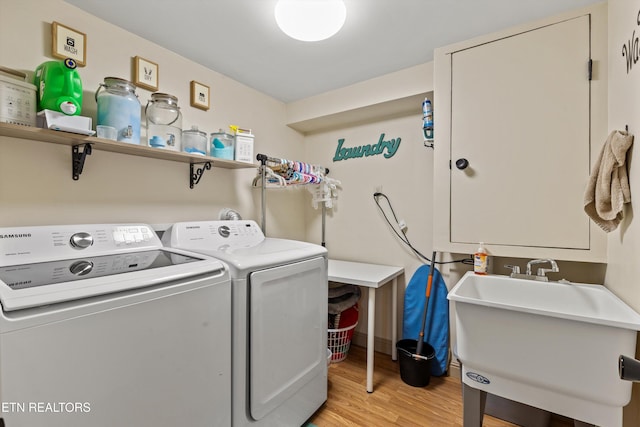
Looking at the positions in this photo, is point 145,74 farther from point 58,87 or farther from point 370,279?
point 370,279

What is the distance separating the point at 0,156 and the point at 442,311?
2.73 meters

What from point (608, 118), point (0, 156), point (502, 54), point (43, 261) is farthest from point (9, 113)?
point (608, 118)

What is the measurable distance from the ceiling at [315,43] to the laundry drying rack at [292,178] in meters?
0.71

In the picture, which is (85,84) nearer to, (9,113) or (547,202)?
(9,113)

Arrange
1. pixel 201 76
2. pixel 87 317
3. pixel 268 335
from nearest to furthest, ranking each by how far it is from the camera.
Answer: pixel 87 317 → pixel 268 335 → pixel 201 76

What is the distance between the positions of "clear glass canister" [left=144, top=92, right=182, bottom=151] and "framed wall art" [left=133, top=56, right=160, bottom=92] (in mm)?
107

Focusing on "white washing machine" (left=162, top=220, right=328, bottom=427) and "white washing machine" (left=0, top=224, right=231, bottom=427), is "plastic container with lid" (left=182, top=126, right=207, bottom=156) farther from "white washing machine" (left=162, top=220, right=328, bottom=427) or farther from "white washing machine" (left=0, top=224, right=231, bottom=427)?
"white washing machine" (left=0, top=224, right=231, bottom=427)

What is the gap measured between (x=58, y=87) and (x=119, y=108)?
24 centimetres

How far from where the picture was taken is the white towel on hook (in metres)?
→ 1.16

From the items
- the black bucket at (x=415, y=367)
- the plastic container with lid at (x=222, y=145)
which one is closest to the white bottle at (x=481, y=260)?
the black bucket at (x=415, y=367)

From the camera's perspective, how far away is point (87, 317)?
820mm

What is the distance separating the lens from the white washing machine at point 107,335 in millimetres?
732

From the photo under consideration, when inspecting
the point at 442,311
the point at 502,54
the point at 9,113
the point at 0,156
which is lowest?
the point at 442,311

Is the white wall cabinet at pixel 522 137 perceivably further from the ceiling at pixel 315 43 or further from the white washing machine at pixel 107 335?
the white washing machine at pixel 107 335
